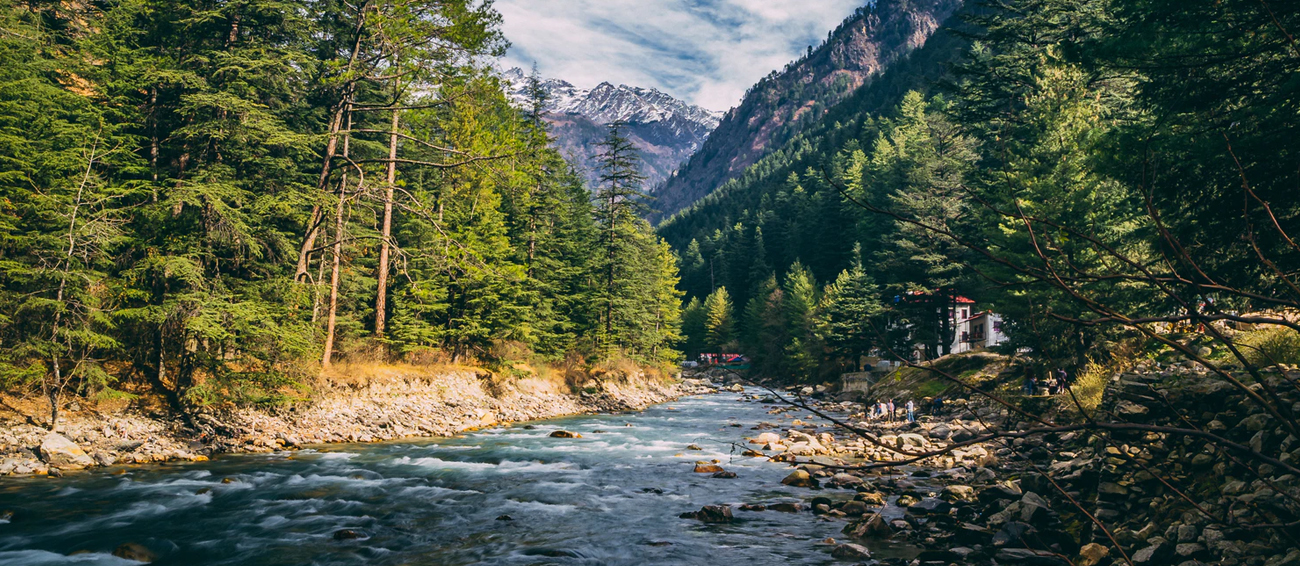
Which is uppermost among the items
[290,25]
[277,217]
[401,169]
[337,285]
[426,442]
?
[290,25]

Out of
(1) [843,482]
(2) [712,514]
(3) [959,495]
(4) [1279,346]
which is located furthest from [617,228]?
(4) [1279,346]

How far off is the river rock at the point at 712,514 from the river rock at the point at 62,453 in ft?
49.0

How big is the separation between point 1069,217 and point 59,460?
2977cm

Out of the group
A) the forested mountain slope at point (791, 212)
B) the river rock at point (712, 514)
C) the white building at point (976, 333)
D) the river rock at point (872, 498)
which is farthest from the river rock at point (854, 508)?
the white building at point (976, 333)

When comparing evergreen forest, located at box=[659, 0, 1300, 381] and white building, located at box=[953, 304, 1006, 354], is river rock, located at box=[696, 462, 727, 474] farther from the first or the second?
white building, located at box=[953, 304, 1006, 354]

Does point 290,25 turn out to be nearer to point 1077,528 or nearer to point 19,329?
point 19,329

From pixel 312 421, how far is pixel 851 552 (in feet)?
61.9

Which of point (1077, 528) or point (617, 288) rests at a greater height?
point (617, 288)

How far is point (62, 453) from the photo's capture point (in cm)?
1631

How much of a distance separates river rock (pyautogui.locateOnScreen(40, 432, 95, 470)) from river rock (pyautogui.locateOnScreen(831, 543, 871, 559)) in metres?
17.9

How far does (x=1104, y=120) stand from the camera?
31125 mm

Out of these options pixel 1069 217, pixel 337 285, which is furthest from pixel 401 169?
pixel 1069 217

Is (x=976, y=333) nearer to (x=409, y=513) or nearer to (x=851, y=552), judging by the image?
(x=851, y=552)

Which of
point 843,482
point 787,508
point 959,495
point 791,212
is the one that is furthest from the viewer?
point 791,212
